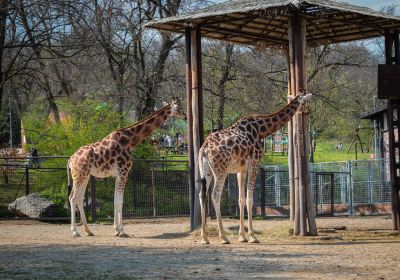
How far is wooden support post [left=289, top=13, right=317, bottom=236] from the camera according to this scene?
14945mm

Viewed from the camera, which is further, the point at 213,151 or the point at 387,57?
the point at 387,57

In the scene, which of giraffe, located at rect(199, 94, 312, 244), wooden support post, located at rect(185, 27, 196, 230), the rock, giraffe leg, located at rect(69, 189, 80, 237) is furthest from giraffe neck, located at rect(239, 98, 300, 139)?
the rock

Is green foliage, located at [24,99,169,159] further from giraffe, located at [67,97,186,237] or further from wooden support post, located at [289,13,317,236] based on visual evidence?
wooden support post, located at [289,13,317,236]

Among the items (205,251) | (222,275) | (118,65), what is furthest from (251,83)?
(222,275)

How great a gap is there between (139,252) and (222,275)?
2.71m

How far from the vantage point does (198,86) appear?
16.0 m

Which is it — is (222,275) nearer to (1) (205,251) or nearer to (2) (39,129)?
(1) (205,251)

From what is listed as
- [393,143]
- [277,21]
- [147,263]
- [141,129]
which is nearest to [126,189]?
[141,129]

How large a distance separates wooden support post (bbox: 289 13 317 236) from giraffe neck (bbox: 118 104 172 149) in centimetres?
320

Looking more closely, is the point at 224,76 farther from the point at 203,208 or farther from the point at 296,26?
the point at 203,208

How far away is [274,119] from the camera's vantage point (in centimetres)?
1532

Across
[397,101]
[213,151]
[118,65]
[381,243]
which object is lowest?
[381,243]

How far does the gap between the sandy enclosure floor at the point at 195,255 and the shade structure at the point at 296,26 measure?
44.9 inches

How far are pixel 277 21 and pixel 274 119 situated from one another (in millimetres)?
3136
